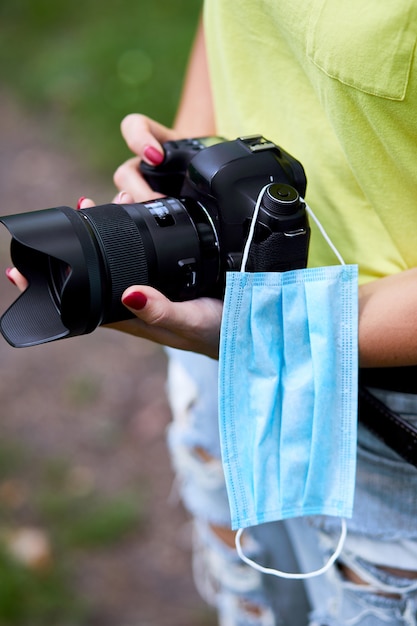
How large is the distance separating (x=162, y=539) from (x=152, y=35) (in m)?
2.21

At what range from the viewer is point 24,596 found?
68.7 inches

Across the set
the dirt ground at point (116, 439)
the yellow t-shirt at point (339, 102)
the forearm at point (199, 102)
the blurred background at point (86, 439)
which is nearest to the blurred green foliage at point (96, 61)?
the blurred background at point (86, 439)

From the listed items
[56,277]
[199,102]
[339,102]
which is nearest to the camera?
[339,102]

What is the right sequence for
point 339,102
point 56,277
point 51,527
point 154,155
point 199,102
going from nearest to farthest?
point 339,102 → point 56,277 → point 154,155 → point 199,102 → point 51,527

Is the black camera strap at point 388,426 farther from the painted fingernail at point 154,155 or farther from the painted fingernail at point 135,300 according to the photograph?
the painted fingernail at point 154,155

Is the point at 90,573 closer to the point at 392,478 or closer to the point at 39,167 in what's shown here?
the point at 392,478

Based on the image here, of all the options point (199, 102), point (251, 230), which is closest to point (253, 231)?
point (251, 230)

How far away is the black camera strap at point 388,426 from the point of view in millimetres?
975

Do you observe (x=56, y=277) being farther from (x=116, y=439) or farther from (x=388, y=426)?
(x=116, y=439)

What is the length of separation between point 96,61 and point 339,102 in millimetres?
2631

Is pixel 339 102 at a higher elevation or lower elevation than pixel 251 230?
higher

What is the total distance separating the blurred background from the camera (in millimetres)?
1794

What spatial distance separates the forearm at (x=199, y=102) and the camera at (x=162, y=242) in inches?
10.6

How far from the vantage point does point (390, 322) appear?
943 millimetres
